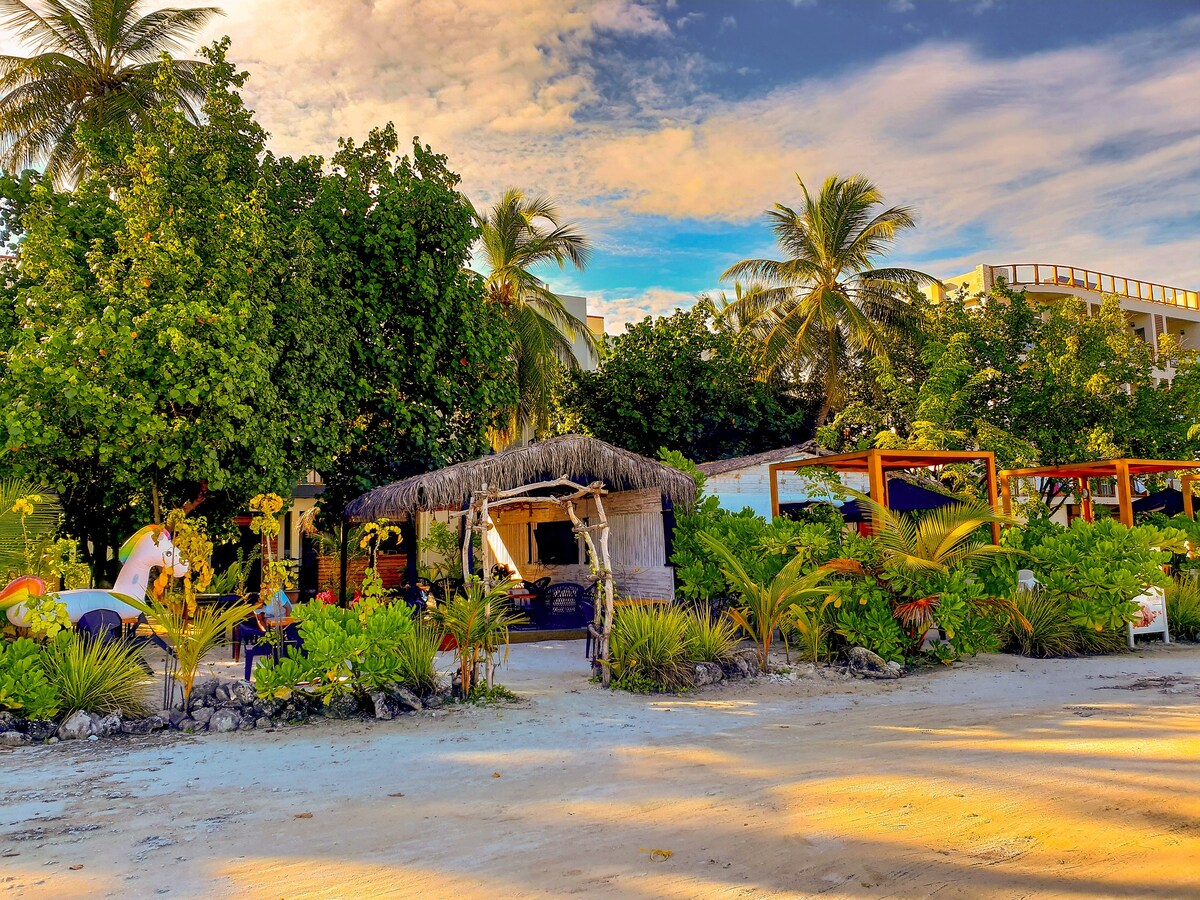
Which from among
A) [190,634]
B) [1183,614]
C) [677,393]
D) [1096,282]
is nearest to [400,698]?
[190,634]

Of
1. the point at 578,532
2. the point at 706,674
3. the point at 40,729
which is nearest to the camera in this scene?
the point at 40,729

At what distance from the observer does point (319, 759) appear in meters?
6.21

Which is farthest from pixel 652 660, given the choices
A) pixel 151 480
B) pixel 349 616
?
pixel 151 480

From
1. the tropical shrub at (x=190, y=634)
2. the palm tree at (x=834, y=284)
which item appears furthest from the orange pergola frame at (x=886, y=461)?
the palm tree at (x=834, y=284)

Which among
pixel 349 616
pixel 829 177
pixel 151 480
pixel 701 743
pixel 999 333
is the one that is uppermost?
pixel 829 177

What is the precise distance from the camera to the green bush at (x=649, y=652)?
8648 millimetres

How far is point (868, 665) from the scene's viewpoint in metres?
9.38

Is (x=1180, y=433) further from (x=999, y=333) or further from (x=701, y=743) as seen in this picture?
(x=701, y=743)

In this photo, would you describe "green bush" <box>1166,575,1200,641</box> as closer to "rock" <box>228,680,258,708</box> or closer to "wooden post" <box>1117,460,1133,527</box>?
"wooden post" <box>1117,460,1133,527</box>

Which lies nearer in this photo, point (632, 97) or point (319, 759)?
point (319, 759)

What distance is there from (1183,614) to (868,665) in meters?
5.34

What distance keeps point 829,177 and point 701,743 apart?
1873 centimetres

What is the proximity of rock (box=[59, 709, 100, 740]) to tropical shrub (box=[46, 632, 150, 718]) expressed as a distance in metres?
0.17

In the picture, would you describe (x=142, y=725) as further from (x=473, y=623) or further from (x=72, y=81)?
(x=72, y=81)
